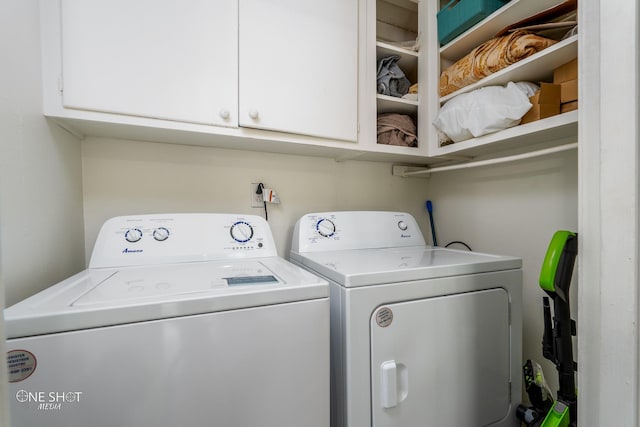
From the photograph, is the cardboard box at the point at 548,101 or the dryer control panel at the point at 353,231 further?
the dryer control panel at the point at 353,231

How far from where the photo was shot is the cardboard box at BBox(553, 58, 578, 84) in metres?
1.04

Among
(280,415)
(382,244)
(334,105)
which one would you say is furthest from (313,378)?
(334,105)

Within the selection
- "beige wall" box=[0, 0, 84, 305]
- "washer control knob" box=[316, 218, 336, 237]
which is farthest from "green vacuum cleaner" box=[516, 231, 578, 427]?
"beige wall" box=[0, 0, 84, 305]

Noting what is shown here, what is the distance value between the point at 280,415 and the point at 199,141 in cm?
112

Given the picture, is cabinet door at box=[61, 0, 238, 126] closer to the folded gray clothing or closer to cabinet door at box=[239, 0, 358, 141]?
cabinet door at box=[239, 0, 358, 141]

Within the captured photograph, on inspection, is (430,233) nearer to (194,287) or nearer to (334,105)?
(334,105)

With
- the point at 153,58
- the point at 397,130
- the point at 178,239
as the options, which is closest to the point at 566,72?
the point at 397,130

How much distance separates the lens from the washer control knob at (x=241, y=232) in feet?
3.90

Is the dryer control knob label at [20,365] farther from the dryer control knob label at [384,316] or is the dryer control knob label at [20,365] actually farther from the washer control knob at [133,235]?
the dryer control knob label at [384,316]

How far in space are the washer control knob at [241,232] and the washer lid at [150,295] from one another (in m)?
0.24

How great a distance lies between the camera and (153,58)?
3.22ft

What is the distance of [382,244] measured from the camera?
148 centimetres

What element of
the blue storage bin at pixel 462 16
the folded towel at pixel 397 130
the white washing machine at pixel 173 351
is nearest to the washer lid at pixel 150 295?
the white washing machine at pixel 173 351

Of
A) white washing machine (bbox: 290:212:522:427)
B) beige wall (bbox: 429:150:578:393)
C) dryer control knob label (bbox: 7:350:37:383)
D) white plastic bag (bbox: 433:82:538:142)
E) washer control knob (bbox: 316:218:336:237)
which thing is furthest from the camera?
washer control knob (bbox: 316:218:336:237)
